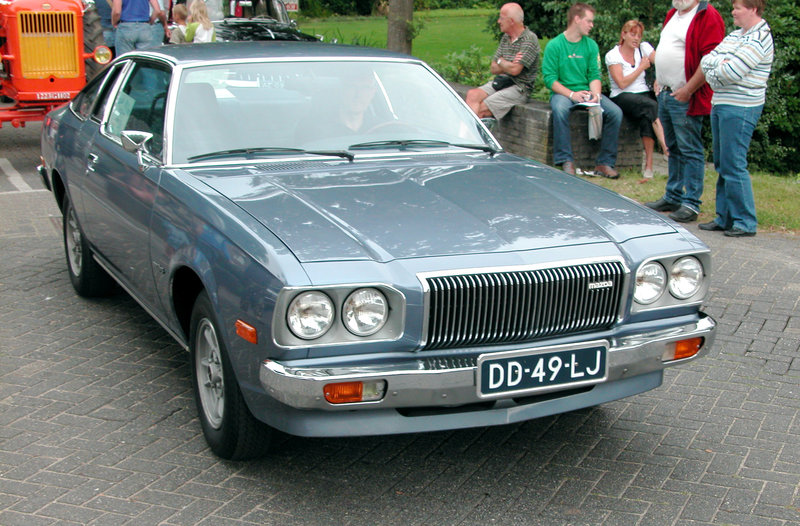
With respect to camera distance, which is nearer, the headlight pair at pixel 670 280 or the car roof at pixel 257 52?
the headlight pair at pixel 670 280

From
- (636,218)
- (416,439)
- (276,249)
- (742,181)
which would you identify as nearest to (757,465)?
Answer: (636,218)

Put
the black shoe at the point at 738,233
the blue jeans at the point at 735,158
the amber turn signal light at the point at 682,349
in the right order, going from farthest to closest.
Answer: the black shoe at the point at 738,233 → the blue jeans at the point at 735,158 → the amber turn signal light at the point at 682,349

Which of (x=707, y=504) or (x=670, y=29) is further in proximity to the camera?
(x=670, y=29)

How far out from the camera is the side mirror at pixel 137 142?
482 cm

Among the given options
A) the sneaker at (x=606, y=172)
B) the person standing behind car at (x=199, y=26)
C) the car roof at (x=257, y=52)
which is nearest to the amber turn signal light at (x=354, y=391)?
the car roof at (x=257, y=52)

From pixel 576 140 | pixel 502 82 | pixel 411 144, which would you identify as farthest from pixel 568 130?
pixel 411 144

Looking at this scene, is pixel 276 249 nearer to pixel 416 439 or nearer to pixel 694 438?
pixel 416 439

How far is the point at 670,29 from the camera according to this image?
8.68 metres

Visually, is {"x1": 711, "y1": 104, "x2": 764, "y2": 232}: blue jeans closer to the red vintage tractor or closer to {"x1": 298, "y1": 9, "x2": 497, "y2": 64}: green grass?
the red vintage tractor

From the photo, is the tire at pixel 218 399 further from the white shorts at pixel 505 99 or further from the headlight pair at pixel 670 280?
the white shorts at pixel 505 99

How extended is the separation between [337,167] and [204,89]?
86 centimetres

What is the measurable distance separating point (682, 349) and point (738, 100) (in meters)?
4.40

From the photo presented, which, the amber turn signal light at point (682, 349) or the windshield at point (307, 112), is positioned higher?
the windshield at point (307, 112)

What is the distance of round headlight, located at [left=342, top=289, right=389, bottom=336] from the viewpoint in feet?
11.6
